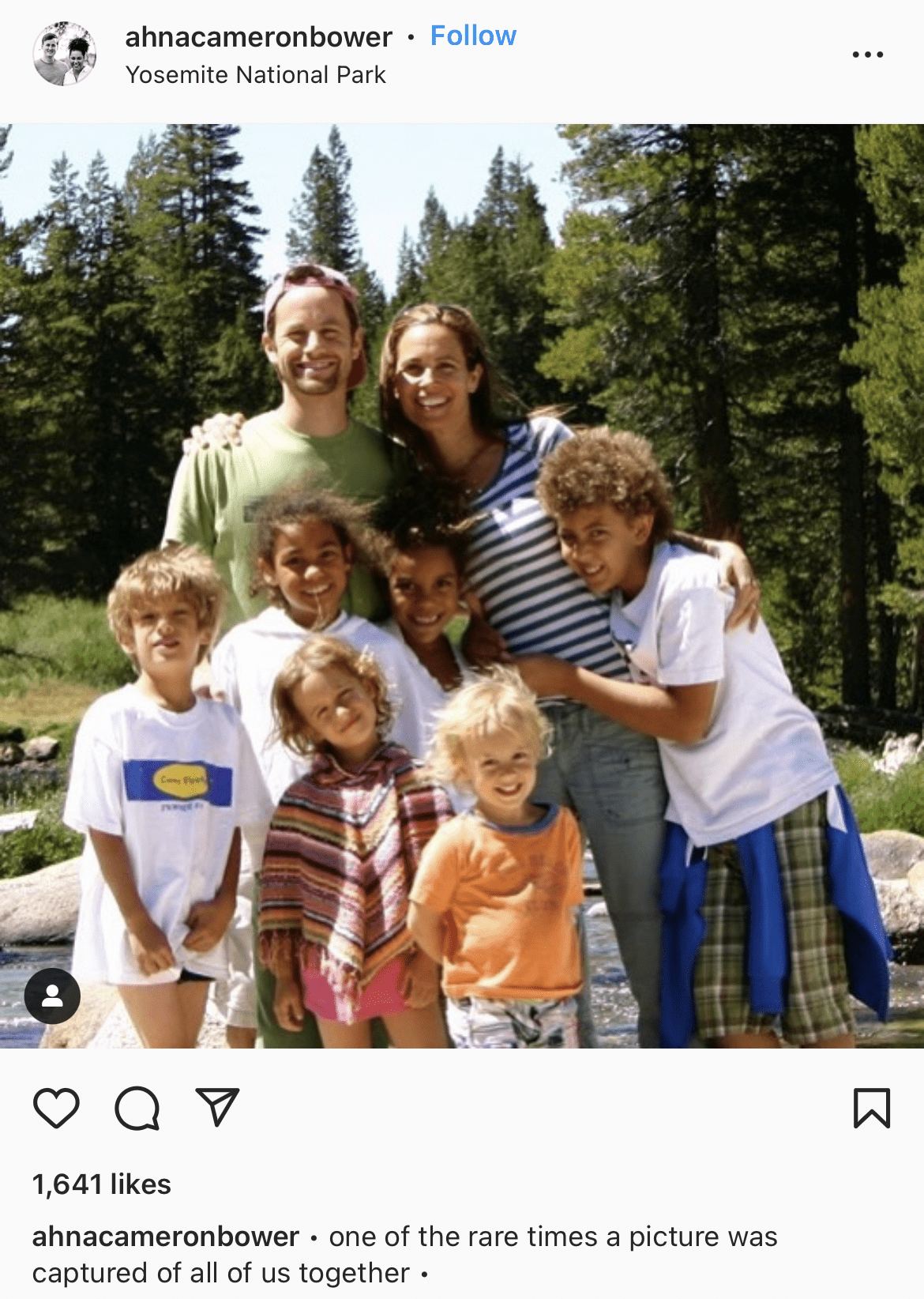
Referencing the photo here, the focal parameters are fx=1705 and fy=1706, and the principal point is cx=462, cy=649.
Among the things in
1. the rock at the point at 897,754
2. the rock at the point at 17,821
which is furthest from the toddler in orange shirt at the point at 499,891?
the rock at the point at 17,821

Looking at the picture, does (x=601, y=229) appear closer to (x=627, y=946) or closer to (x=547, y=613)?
(x=547, y=613)

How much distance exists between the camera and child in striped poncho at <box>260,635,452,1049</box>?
2.51 m

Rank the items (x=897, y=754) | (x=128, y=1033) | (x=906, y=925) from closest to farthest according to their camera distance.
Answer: (x=128, y=1033), (x=897, y=754), (x=906, y=925)

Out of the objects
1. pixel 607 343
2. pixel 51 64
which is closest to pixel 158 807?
pixel 51 64

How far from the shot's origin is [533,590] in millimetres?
2645

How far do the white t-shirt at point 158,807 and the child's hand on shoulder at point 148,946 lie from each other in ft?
0.04

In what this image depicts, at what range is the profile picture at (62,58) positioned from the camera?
2.64m

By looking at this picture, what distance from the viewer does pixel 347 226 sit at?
3.46m

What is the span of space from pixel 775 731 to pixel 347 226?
148 centimetres
